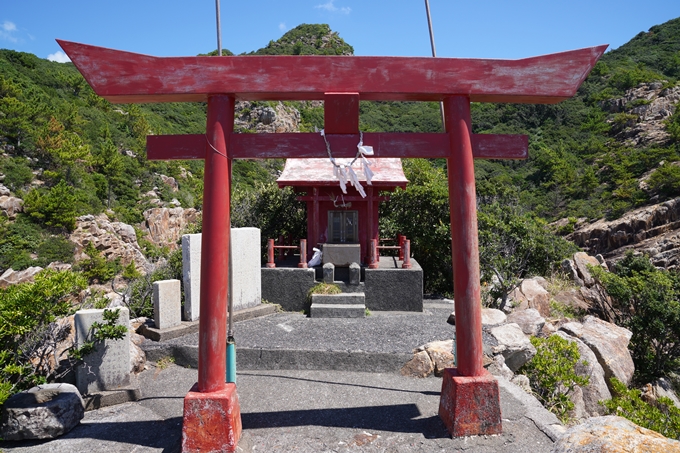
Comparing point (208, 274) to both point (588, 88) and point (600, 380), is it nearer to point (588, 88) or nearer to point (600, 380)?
point (600, 380)

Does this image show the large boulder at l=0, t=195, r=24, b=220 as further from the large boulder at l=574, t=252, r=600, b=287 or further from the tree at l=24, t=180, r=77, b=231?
the large boulder at l=574, t=252, r=600, b=287

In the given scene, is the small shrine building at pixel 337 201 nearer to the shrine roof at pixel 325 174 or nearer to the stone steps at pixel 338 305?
the shrine roof at pixel 325 174

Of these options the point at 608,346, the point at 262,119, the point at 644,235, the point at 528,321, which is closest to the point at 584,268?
the point at 608,346

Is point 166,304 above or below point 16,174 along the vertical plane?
below

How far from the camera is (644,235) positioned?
23125 mm

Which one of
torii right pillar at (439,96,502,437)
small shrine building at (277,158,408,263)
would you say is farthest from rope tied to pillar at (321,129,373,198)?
small shrine building at (277,158,408,263)

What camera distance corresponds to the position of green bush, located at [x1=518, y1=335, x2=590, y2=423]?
5797mm

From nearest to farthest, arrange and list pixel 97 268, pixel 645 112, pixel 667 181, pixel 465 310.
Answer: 1. pixel 465 310
2. pixel 97 268
3. pixel 667 181
4. pixel 645 112

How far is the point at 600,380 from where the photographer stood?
7.24m

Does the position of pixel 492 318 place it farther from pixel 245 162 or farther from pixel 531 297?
pixel 245 162

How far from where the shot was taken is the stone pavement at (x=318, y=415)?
13.3 feet

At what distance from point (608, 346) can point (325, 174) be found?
746 cm

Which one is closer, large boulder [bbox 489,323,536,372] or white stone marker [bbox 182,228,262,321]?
large boulder [bbox 489,323,536,372]

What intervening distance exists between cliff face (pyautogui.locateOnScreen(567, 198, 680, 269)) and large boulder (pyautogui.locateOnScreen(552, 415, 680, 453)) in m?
21.1
